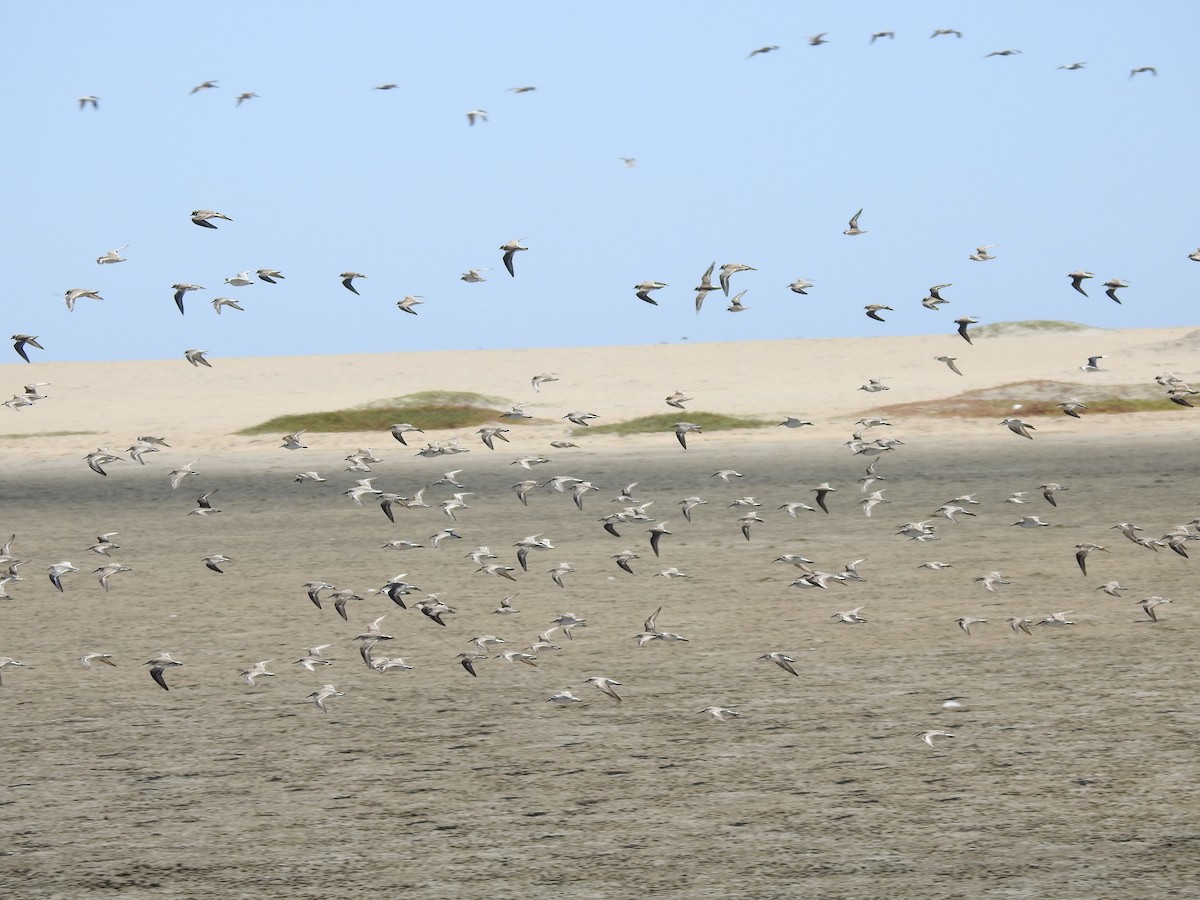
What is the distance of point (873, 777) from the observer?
496 inches

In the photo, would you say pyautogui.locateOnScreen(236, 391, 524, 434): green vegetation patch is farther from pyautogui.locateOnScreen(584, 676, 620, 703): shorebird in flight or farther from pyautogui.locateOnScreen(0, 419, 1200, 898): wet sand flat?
pyautogui.locateOnScreen(584, 676, 620, 703): shorebird in flight

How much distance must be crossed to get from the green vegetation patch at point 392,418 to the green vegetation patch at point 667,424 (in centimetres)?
406

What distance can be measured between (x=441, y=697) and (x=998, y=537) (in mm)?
13493

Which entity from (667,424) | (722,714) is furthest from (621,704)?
(667,424)

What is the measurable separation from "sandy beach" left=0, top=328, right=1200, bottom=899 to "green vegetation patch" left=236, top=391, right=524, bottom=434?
15.3 m

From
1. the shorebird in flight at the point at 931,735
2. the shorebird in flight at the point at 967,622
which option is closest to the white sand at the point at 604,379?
the shorebird in flight at the point at 967,622

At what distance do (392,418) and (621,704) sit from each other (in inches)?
1482

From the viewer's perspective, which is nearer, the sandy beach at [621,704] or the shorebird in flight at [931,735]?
the sandy beach at [621,704]

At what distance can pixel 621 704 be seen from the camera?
15.4 m

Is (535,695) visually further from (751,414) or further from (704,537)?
(751,414)

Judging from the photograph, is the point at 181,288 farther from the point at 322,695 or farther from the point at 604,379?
the point at 604,379

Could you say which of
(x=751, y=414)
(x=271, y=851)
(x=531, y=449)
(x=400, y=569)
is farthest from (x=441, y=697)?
(x=751, y=414)

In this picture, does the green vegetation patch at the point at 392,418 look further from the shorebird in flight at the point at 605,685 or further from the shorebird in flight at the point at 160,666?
the shorebird in flight at the point at 605,685

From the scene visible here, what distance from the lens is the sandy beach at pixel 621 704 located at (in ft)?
35.9
